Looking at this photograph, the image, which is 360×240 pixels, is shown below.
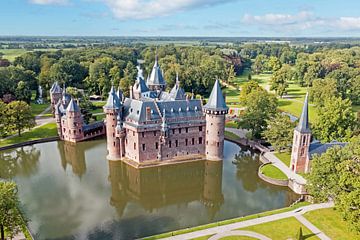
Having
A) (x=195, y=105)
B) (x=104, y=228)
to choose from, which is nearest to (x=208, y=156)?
(x=195, y=105)

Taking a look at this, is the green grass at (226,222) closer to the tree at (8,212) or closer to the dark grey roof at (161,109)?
the tree at (8,212)

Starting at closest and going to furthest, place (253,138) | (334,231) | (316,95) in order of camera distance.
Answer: (334,231) → (253,138) → (316,95)

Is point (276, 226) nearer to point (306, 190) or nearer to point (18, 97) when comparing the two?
point (306, 190)

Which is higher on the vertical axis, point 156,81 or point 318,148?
point 156,81

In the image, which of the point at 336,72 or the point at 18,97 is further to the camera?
the point at 336,72

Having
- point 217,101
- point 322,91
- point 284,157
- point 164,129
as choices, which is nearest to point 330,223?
point 284,157

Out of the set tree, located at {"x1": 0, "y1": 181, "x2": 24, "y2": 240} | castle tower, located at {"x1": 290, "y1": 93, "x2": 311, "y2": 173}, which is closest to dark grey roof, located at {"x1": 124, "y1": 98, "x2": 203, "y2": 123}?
castle tower, located at {"x1": 290, "y1": 93, "x2": 311, "y2": 173}

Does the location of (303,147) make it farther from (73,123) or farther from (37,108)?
(37,108)

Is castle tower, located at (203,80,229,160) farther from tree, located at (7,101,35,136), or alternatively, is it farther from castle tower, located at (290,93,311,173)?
tree, located at (7,101,35,136)
